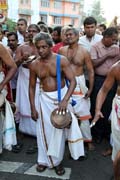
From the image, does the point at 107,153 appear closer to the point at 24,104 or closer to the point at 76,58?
the point at 76,58

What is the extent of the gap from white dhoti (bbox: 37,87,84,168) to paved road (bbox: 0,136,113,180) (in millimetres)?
229

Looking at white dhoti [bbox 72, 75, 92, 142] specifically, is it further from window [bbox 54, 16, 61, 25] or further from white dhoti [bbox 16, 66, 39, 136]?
window [bbox 54, 16, 61, 25]

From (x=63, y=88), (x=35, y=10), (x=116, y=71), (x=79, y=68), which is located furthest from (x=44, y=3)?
(x=116, y=71)

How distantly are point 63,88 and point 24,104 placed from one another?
140 cm

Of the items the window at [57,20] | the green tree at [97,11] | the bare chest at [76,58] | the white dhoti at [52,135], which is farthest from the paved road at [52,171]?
the green tree at [97,11]

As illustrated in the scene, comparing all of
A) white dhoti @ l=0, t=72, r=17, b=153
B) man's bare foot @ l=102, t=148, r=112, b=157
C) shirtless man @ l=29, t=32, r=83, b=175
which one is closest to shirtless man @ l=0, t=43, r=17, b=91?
white dhoti @ l=0, t=72, r=17, b=153

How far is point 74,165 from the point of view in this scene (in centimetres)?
417

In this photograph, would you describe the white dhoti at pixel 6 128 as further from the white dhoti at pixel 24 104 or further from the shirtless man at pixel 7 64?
the white dhoti at pixel 24 104

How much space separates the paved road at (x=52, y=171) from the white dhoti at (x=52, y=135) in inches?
9.0

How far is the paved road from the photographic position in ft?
12.5

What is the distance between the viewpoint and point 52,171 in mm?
3969

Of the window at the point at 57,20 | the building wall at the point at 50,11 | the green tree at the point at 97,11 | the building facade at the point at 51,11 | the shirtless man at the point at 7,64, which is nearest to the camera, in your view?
the shirtless man at the point at 7,64

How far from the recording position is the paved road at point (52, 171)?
381 centimetres

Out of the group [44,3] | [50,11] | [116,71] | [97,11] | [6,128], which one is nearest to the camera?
[116,71]
